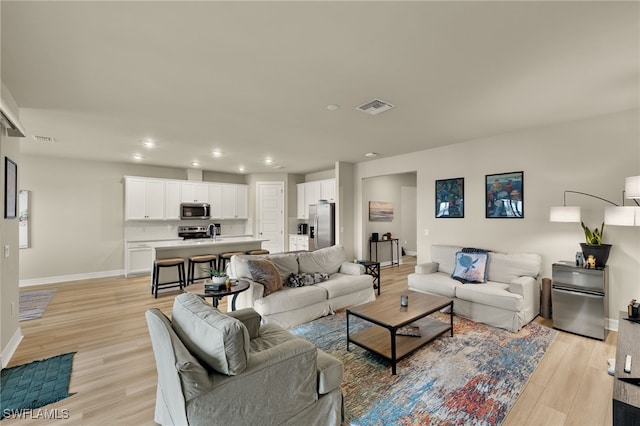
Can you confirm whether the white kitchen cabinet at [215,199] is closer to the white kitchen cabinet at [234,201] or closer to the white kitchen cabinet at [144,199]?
the white kitchen cabinet at [234,201]

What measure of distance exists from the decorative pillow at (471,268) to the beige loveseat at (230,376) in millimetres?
3019

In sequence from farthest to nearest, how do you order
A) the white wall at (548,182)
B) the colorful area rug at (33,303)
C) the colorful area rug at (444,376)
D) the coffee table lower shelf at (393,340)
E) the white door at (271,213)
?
the white door at (271,213)
the colorful area rug at (33,303)
the white wall at (548,182)
the coffee table lower shelf at (393,340)
the colorful area rug at (444,376)

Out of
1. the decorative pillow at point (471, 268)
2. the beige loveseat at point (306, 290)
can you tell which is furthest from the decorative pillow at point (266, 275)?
the decorative pillow at point (471, 268)

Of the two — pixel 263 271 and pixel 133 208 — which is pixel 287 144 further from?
pixel 133 208

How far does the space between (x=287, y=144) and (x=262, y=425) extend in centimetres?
416

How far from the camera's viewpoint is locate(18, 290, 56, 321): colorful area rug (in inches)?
158

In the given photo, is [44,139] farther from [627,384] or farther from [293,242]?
[627,384]

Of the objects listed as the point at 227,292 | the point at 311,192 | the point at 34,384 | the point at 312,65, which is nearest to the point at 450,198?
the point at 312,65

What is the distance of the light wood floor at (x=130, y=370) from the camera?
205cm

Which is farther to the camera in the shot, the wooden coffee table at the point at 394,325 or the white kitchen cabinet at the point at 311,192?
the white kitchen cabinet at the point at 311,192

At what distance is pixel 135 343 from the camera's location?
3186mm

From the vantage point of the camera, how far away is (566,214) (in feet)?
11.3

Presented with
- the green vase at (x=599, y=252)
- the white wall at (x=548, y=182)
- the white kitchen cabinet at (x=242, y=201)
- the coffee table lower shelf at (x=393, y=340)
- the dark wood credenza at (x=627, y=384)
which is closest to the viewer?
the dark wood credenza at (x=627, y=384)

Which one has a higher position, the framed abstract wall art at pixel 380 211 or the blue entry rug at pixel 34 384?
the framed abstract wall art at pixel 380 211
